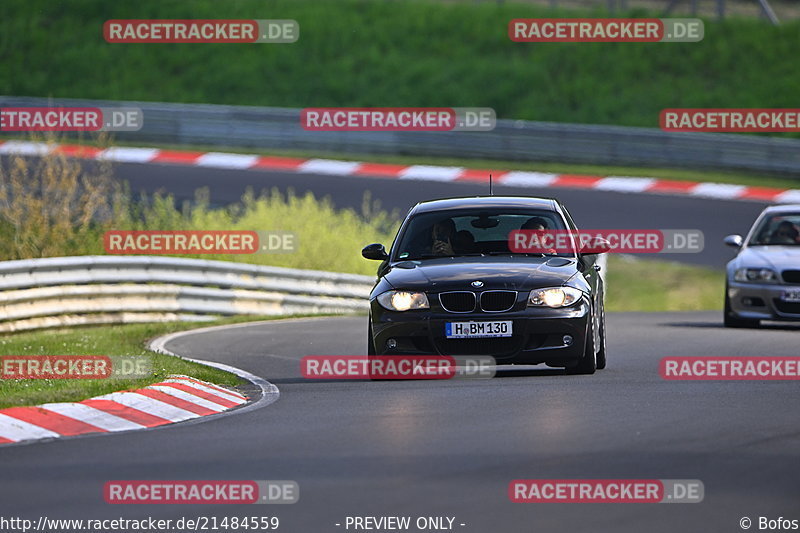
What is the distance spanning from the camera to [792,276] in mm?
20016

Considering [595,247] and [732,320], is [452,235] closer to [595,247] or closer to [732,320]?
[595,247]

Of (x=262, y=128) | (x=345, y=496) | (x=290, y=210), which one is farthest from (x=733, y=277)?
(x=262, y=128)

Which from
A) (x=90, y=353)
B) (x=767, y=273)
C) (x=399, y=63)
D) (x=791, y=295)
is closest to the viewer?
(x=90, y=353)

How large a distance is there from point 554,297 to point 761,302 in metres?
7.10

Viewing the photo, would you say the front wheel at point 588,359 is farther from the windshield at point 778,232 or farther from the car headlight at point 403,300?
the windshield at point 778,232

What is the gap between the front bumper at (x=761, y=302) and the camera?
20062 millimetres

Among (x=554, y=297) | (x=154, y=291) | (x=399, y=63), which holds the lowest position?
(x=154, y=291)

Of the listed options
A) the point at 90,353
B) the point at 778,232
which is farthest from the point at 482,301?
the point at 778,232

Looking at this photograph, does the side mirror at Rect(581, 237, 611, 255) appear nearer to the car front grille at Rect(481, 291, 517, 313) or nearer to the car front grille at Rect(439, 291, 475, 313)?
the car front grille at Rect(481, 291, 517, 313)

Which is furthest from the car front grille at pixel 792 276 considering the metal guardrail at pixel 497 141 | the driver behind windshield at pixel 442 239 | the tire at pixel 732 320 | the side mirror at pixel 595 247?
the metal guardrail at pixel 497 141

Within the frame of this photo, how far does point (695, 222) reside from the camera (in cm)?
3144

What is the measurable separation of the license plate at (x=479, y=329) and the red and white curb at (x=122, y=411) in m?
1.79

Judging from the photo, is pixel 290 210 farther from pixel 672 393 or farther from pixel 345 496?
pixel 345 496

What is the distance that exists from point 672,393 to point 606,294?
16.2 metres
